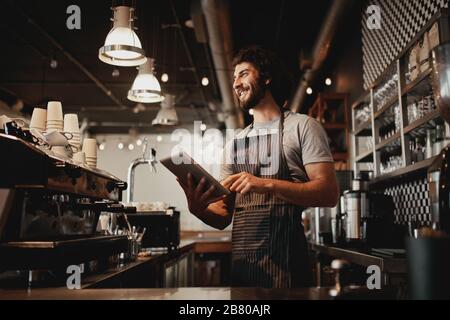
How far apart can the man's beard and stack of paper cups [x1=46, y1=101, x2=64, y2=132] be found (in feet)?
3.04

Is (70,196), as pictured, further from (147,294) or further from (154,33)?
(154,33)

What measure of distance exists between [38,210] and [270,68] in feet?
4.02

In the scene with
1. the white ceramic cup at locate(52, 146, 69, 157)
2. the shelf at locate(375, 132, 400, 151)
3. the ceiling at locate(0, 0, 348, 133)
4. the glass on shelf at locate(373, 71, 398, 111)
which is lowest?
the white ceramic cup at locate(52, 146, 69, 157)

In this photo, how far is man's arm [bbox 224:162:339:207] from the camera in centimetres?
180

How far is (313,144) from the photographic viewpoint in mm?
2021

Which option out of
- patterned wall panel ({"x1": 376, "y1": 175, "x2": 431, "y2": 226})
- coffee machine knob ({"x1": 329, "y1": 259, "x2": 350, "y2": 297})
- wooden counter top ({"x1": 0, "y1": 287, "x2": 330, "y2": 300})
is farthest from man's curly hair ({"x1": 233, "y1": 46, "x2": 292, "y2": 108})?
patterned wall panel ({"x1": 376, "y1": 175, "x2": 431, "y2": 226})

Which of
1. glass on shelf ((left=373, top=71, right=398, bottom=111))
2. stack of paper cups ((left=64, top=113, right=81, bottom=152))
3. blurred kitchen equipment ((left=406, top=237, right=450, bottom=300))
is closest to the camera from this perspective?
blurred kitchen equipment ((left=406, top=237, right=450, bottom=300))

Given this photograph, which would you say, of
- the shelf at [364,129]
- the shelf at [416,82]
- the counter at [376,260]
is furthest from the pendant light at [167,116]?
the shelf at [416,82]

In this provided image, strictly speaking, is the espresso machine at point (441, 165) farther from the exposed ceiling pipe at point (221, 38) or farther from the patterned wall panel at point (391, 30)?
the exposed ceiling pipe at point (221, 38)

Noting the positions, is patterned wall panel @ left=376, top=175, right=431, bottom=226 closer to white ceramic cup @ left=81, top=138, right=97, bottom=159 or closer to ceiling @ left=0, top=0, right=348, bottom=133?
white ceramic cup @ left=81, top=138, right=97, bottom=159

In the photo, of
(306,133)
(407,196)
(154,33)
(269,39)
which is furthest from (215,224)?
(269,39)

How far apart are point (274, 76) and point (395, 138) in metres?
1.77

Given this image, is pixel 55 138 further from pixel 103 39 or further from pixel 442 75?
pixel 103 39

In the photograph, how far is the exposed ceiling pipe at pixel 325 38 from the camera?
14.7 feet
